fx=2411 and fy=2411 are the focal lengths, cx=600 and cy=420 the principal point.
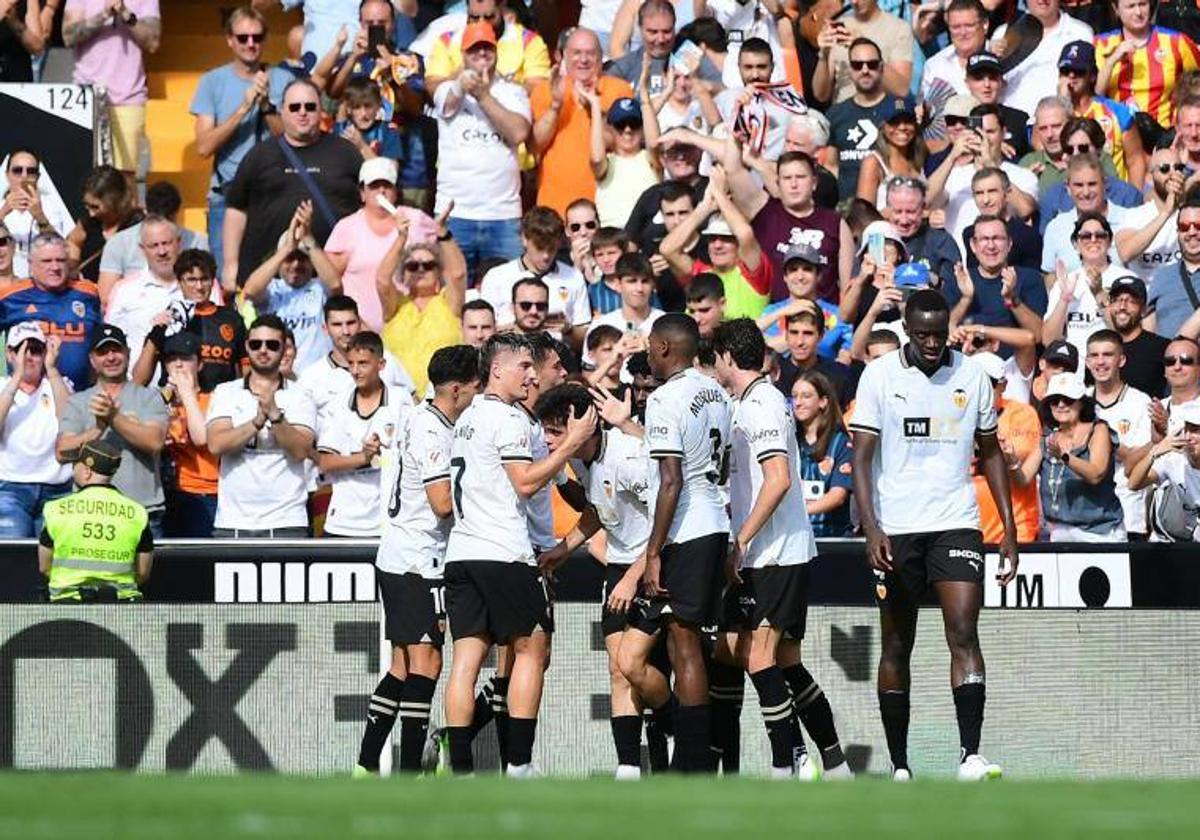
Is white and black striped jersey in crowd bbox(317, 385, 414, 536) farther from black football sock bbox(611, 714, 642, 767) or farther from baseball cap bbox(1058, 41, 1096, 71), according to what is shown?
baseball cap bbox(1058, 41, 1096, 71)

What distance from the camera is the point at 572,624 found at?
13.7m

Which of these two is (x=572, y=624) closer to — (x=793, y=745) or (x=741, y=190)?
(x=793, y=745)

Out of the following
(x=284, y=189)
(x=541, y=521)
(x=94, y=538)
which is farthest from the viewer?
(x=284, y=189)

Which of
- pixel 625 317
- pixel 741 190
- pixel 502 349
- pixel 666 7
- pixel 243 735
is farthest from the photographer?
pixel 666 7

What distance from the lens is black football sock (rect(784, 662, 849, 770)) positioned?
12398 mm

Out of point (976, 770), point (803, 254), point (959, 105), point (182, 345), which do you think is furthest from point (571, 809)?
point (959, 105)

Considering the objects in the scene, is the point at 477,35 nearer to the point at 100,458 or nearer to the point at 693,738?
the point at 100,458

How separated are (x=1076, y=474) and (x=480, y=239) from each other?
5.22 meters

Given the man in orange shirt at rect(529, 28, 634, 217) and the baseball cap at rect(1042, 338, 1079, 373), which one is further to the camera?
the man in orange shirt at rect(529, 28, 634, 217)

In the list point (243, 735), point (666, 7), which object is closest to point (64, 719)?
point (243, 735)

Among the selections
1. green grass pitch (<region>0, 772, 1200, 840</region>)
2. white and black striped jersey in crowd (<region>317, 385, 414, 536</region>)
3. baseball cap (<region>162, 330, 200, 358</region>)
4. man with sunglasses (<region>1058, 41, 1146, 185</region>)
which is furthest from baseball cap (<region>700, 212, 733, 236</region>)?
green grass pitch (<region>0, 772, 1200, 840</region>)

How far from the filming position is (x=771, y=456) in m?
12.2

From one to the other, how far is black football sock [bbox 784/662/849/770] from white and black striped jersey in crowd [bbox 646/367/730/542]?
93 centimetres

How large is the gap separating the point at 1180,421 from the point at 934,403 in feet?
8.84
